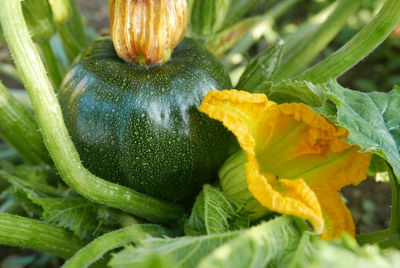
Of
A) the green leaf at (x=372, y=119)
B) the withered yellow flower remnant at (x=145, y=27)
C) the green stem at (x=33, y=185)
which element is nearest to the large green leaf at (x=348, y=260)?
the green leaf at (x=372, y=119)

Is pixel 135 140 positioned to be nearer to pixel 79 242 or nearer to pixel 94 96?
pixel 94 96

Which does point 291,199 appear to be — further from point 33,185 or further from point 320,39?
point 320,39

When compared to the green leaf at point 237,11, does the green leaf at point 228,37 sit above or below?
below

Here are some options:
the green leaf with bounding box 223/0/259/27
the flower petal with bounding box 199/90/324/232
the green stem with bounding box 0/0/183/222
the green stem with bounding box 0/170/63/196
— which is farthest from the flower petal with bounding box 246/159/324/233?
the green leaf with bounding box 223/0/259/27

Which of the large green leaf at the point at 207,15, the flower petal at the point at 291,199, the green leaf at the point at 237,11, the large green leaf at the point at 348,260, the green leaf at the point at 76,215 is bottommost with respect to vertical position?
the green leaf at the point at 76,215

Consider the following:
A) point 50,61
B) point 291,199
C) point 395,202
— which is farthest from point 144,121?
point 395,202

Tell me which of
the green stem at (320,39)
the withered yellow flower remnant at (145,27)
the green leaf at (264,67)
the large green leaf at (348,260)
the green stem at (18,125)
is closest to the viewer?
the large green leaf at (348,260)

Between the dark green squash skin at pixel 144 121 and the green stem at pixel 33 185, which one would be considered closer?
the dark green squash skin at pixel 144 121

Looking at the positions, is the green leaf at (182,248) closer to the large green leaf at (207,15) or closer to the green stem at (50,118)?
the green stem at (50,118)
